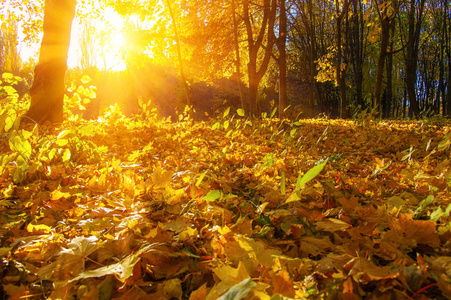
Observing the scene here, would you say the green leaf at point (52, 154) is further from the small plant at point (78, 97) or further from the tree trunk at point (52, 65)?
the tree trunk at point (52, 65)

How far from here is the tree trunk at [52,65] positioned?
4.51 meters

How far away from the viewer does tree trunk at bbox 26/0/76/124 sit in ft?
14.8

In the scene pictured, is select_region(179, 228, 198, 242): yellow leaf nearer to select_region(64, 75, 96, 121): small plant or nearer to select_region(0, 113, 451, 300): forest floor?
select_region(0, 113, 451, 300): forest floor

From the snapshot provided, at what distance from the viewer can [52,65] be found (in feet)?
15.4

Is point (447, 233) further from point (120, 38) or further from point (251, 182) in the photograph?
point (120, 38)

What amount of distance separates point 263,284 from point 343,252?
35cm

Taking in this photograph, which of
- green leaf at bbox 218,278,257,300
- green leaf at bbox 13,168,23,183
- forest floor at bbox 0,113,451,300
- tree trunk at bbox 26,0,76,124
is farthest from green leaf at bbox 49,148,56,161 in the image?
tree trunk at bbox 26,0,76,124

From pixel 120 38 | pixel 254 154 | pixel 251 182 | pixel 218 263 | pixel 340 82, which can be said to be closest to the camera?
pixel 218 263

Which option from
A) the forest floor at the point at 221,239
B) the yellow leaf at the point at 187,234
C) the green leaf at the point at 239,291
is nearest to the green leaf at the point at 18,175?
the forest floor at the point at 221,239

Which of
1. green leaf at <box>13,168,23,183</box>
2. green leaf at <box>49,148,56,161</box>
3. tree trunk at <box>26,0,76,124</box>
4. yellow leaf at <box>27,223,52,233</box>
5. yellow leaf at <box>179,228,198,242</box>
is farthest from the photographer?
tree trunk at <box>26,0,76,124</box>

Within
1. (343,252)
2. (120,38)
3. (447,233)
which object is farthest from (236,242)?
(120,38)

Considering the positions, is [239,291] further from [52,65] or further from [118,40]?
[118,40]

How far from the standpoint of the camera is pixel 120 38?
9680 mm

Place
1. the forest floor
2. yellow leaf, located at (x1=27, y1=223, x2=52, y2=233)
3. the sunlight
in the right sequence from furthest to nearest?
the sunlight, yellow leaf, located at (x1=27, y1=223, x2=52, y2=233), the forest floor
